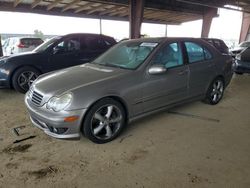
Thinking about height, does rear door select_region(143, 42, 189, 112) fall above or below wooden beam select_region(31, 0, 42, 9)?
below

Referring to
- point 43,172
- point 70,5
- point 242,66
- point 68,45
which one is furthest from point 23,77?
point 70,5

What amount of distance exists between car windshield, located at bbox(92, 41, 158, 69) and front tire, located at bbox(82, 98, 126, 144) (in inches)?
27.0

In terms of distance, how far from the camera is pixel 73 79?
2.89 meters

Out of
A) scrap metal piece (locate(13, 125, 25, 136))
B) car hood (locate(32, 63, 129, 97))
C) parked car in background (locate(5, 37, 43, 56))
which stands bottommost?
scrap metal piece (locate(13, 125, 25, 136))

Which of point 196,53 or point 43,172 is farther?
point 196,53

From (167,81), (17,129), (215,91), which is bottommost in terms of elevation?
(17,129)

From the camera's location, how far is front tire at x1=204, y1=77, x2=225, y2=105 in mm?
4215

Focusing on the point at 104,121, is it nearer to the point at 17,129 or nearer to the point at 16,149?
the point at 16,149

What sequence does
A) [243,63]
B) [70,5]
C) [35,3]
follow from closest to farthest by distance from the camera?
1. [243,63]
2. [35,3]
3. [70,5]

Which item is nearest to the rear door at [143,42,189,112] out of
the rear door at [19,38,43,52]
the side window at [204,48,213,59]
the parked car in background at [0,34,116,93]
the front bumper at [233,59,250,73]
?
the side window at [204,48,213,59]

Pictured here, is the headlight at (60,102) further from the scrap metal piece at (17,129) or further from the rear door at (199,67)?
the rear door at (199,67)

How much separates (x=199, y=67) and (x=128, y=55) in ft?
4.24

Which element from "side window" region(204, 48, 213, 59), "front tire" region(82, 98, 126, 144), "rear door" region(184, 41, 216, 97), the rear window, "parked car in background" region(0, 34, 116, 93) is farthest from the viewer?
the rear window

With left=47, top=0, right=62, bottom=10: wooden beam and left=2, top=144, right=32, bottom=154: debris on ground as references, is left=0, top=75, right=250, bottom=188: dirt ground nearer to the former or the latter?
left=2, top=144, right=32, bottom=154: debris on ground
